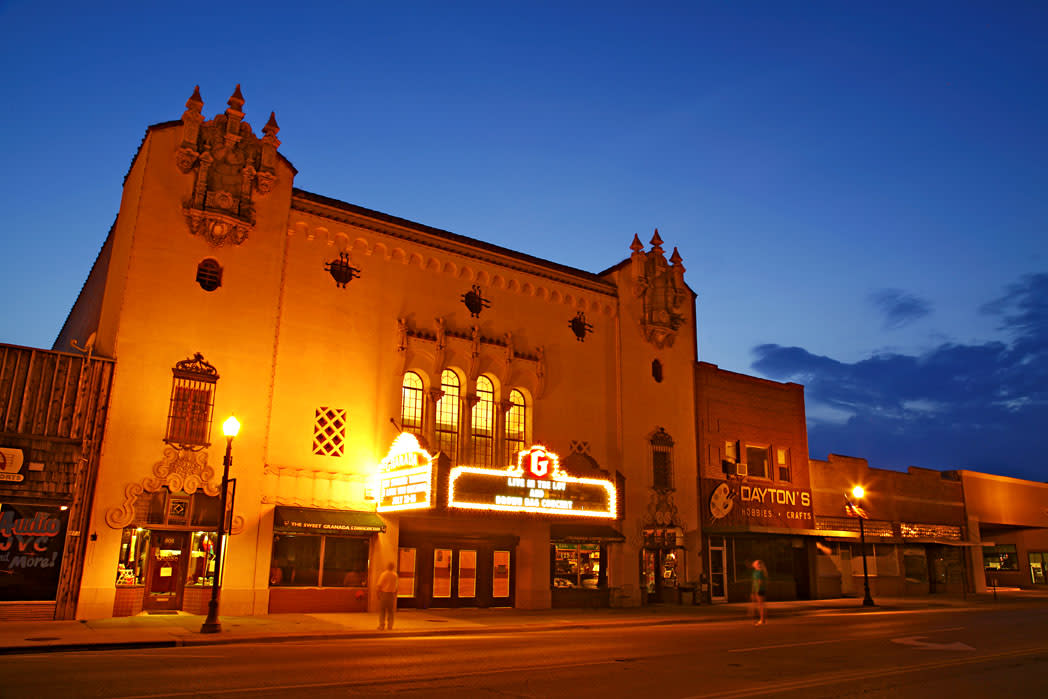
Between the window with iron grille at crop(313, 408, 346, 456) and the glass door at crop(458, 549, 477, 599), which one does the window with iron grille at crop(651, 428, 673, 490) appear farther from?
the window with iron grille at crop(313, 408, 346, 456)

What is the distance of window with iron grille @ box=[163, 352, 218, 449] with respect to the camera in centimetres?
2319

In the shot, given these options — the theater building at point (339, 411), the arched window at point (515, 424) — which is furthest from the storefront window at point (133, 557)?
the arched window at point (515, 424)

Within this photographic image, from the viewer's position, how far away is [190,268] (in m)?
24.4

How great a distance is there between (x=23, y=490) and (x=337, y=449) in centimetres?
867

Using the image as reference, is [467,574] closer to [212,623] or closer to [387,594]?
[387,594]

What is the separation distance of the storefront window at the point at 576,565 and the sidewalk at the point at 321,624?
1661 mm

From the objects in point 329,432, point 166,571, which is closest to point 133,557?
point 166,571

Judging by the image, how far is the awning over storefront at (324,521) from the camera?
23.9 m

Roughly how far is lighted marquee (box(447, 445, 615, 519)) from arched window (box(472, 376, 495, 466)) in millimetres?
2062

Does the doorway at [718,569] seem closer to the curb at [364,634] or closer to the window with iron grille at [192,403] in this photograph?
the curb at [364,634]

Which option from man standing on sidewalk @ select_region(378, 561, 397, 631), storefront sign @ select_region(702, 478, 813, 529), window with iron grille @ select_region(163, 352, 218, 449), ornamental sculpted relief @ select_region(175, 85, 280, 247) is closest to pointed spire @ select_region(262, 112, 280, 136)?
ornamental sculpted relief @ select_region(175, 85, 280, 247)

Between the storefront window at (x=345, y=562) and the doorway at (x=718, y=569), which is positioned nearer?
the storefront window at (x=345, y=562)

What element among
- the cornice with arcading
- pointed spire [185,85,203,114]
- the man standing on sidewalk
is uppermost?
pointed spire [185,85,203,114]

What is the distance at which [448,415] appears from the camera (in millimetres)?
28719
